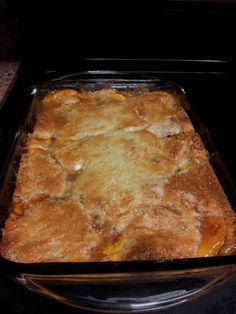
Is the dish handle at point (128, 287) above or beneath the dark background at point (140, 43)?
beneath

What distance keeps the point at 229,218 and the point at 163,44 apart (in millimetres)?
763

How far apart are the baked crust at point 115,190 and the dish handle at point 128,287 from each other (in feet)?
0.29

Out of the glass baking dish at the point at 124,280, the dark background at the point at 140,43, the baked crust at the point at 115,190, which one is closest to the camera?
the glass baking dish at the point at 124,280

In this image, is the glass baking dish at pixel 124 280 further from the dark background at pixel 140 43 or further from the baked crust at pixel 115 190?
the dark background at pixel 140 43

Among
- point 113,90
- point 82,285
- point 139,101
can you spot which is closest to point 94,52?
point 113,90

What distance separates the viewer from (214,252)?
867mm

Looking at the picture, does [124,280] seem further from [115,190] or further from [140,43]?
[140,43]

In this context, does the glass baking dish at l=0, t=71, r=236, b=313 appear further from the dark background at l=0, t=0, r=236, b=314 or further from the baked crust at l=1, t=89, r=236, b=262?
the dark background at l=0, t=0, r=236, b=314

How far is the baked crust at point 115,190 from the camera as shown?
87 centimetres

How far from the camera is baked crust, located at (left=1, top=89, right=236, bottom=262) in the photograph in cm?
87

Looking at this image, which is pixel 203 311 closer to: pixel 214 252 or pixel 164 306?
pixel 164 306

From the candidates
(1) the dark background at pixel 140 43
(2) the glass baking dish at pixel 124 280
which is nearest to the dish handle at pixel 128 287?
(2) the glass baking dish at pixel 124 280

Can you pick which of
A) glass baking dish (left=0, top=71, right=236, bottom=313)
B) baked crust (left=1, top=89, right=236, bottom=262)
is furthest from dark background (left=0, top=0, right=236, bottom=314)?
glass baking dish (left=0, top=71, right=236, bottom=313)

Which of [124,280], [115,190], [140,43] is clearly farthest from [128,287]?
[140,43]
